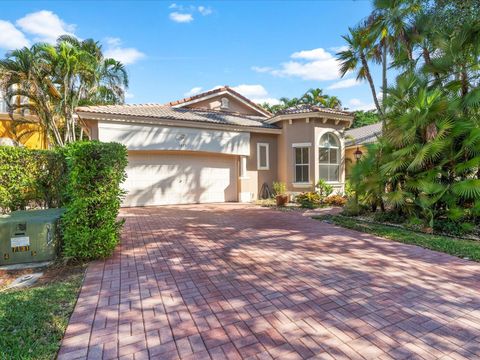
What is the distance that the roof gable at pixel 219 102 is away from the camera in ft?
51.8

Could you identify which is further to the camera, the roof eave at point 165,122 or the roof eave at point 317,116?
the roof eave at point 317,116

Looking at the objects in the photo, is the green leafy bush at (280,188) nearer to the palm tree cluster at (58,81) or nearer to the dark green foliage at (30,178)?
the dark green foliage at (30,178)

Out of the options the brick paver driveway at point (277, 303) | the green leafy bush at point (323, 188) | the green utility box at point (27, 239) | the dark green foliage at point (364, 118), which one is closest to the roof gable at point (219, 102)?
the green leafy bush at point (323, 188)

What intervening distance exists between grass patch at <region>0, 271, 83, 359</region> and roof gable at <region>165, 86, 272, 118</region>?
13155 millimetres

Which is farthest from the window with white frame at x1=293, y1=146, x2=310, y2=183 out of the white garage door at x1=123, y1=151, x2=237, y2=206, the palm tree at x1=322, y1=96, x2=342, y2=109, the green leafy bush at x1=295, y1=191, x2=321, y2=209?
the palm tree at x1=322, y1=96, x2=342, y2=109

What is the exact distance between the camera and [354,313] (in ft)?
10.2

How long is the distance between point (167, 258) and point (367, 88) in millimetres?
15350

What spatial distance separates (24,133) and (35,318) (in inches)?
743

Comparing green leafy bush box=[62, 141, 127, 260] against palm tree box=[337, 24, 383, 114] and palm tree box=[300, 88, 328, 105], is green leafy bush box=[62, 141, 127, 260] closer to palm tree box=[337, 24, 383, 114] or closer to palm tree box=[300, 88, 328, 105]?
palm tree box=[337, 24, 383, 114]

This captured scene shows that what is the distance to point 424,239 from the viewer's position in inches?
251

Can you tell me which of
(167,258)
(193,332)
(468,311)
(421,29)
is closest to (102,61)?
(167,258)

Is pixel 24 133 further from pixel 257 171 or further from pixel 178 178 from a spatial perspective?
pixel 257 171

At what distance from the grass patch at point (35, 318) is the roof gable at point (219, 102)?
13155 millimetres

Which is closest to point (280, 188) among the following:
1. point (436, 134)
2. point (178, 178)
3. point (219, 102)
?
point (178, 178)
